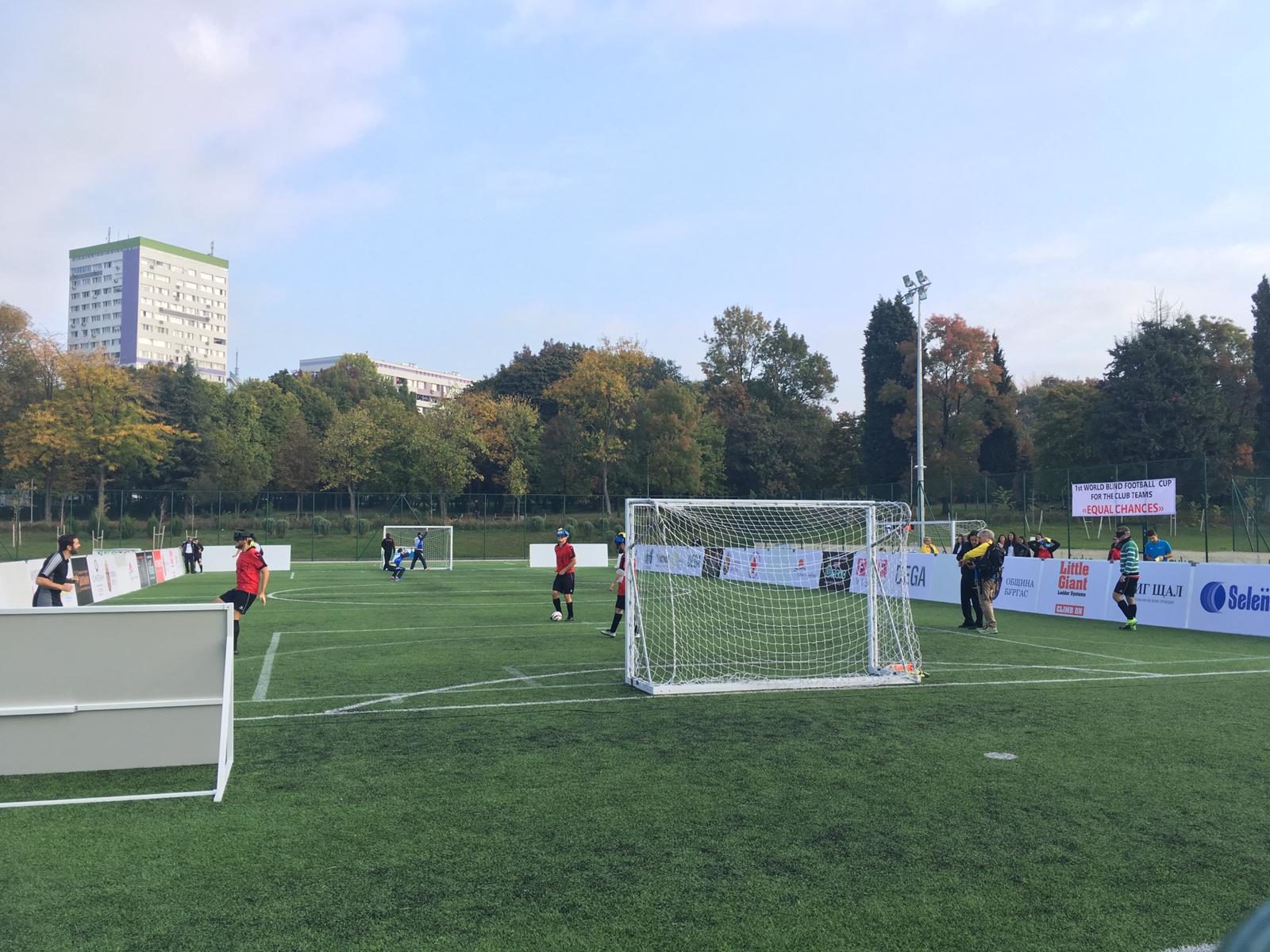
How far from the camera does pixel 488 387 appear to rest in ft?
260

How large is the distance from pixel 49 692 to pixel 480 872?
3712 mm

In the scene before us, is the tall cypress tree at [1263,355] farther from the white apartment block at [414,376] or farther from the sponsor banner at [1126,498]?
the white apartment block at [414,376]

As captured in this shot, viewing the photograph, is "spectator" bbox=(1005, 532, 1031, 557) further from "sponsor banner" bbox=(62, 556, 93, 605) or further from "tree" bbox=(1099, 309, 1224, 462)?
"tree" bbox=(1099, 309, 1224, 462)

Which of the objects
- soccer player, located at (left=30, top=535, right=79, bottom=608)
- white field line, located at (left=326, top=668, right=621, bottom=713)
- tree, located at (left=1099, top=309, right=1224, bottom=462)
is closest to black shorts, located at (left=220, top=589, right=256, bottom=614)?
soccer player, located at (left=30, top=535, right=79, bottom=608)

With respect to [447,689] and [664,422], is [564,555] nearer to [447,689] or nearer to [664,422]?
[447,689]

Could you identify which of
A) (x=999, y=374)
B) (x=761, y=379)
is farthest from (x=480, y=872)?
(x=761, y=379)

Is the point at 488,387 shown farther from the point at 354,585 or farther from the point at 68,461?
the point at 354,585

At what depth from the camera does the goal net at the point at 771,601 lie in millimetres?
11898

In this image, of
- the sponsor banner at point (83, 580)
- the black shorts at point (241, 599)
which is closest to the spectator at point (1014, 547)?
the black shorts at point (241, 599)

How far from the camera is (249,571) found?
44.8ft

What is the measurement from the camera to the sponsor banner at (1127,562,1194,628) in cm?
1794

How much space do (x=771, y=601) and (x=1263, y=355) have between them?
43.0 m

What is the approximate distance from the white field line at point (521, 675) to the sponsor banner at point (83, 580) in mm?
13045

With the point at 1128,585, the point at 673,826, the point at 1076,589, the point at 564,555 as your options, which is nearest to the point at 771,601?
the point at 1076,589
